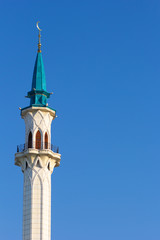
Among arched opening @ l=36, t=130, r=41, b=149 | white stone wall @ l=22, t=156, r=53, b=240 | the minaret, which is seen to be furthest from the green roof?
white stone wall @ l=22, t=156, r=53, b=240

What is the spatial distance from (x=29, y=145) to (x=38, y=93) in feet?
26.0

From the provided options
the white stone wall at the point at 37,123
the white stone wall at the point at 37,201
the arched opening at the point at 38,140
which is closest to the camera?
the white stone wall at the point at 37,201

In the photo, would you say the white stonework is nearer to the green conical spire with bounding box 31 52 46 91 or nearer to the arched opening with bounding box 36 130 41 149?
the arched opening with bounding box 36 130 41 149

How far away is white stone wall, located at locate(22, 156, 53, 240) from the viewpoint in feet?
231

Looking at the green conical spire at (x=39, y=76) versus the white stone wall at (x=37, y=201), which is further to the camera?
the green conical spire at (x=39, y=76)

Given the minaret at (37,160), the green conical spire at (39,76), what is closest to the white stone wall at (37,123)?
the minaret at (37,160)

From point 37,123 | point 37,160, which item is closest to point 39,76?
point 37,123

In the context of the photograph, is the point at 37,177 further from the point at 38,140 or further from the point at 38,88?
the point at 38,88

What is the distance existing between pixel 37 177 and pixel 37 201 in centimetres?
332

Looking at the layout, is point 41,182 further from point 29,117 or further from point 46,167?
point 29,117

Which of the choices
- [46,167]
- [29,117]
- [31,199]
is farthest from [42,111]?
[31,199]

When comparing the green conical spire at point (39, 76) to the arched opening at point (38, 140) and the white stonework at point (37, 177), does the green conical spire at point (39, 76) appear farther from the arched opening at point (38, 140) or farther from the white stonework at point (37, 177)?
the arched opening at point (38, 140)

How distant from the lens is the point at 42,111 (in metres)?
76.8

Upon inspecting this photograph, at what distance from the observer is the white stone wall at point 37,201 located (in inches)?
2776
